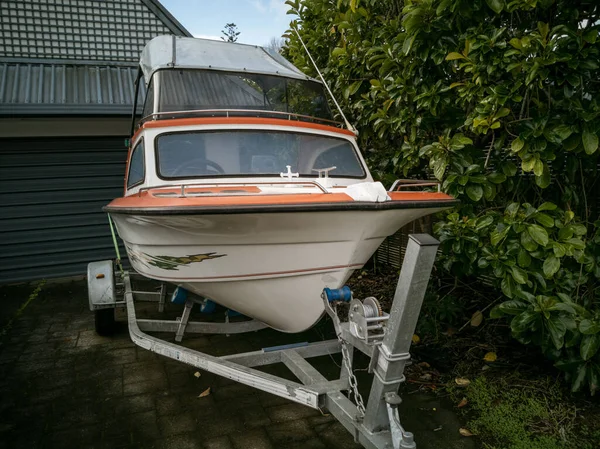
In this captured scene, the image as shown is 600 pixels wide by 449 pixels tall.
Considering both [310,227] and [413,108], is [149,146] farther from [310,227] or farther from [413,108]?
[413,108]

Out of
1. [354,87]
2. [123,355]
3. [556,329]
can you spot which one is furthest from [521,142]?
[123,355]

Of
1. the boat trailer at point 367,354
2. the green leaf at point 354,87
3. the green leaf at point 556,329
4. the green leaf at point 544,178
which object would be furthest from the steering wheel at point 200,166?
the green leaf at point 556,329

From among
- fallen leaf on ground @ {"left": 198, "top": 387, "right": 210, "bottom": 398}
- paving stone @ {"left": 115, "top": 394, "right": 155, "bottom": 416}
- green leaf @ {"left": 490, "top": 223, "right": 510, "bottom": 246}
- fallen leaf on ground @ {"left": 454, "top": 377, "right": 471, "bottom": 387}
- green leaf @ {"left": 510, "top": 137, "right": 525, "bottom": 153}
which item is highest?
green leaf @ {"left": 510, "top": 137, "right": 525, "bottom": 153}

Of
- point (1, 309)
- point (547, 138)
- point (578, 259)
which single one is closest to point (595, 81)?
point (547, 138)

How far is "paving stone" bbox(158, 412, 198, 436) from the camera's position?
2928 mm

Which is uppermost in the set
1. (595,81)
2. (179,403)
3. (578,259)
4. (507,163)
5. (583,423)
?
(595,81)

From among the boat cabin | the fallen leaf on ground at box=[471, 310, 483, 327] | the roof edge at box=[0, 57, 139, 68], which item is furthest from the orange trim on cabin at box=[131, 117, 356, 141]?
the roof edge at box=[0, 57, 139, 68]

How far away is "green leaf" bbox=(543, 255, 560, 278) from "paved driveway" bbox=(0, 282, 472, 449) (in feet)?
4.07

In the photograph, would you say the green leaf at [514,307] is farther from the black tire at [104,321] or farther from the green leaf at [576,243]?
the black tire at [104,321]

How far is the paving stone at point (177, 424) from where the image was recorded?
9.61ft

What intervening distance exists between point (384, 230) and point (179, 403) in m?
2.06

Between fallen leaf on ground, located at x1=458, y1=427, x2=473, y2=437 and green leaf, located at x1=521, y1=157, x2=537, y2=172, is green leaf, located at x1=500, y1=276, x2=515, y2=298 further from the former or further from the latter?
fallen leaf on ground, located at x1=458, y1=427, x2=473, y2=437

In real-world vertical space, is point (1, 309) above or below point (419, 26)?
below

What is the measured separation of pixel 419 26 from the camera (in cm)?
335
